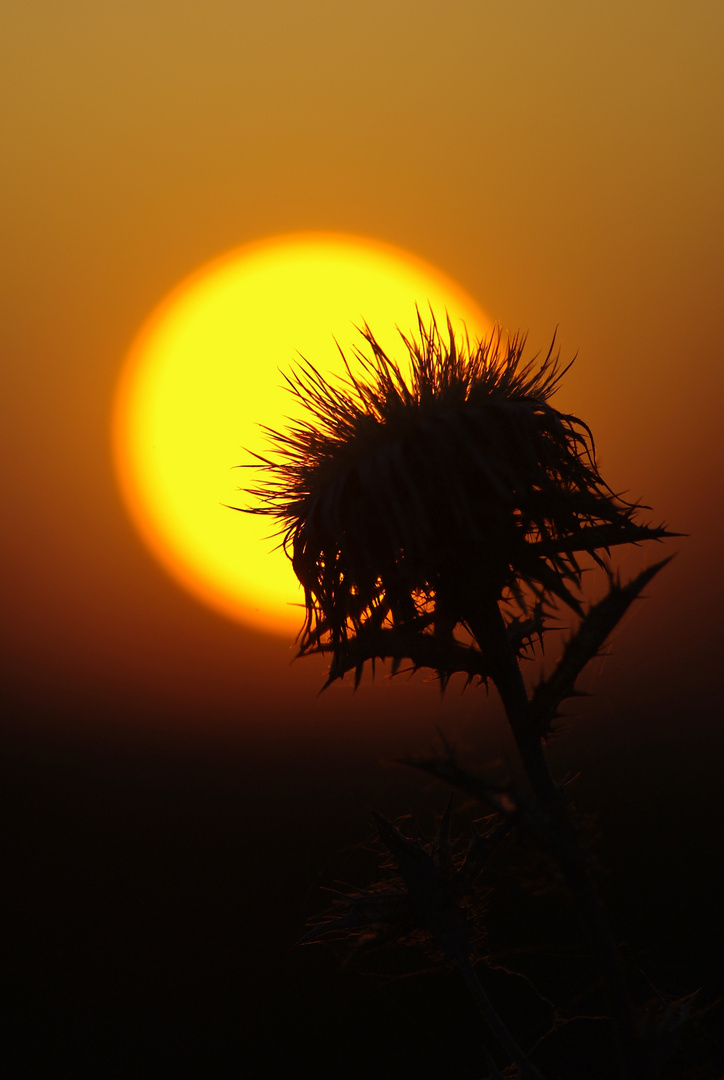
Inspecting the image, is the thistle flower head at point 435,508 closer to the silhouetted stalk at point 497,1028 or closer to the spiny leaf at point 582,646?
the spiny leaf at point 582,646

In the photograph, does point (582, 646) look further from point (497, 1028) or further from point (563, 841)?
point (497, 1028)

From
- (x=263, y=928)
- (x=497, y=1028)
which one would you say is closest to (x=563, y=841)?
(x=497, y=1028)

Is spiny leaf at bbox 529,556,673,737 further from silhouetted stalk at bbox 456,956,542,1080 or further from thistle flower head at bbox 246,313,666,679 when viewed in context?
silhouetted stalk at bbox 456,956,542,1080

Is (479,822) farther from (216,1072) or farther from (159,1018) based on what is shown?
(159,1018)

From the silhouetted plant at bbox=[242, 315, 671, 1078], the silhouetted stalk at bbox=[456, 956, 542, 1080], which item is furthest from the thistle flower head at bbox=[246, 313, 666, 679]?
the silhouetted stalk at bbox=[456, 956, 542, 1080]

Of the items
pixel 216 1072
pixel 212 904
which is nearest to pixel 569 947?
pixel 216 1072

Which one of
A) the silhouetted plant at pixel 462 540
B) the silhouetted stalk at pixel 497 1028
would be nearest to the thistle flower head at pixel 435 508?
the silhouetted plant at pixel 462 540
